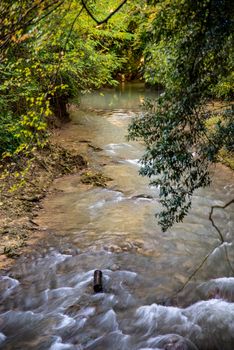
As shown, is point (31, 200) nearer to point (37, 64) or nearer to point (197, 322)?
point (37, 64)

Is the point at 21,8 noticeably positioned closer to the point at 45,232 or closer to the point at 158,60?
the point at 158,60

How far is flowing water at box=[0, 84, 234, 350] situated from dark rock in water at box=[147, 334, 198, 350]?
1 centimetres

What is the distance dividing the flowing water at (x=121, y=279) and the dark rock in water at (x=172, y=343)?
0.01 meters

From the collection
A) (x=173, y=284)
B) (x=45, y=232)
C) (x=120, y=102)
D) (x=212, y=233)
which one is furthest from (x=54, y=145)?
(x=120, y=102)

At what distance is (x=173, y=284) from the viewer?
20.6 ft

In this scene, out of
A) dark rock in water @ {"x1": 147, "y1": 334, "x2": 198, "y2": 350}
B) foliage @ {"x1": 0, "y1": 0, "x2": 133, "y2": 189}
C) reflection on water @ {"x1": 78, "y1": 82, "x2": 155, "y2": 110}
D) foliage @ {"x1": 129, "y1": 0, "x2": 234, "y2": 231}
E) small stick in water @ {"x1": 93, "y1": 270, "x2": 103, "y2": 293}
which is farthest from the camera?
reflection on water @ {"x1": 78, "y1": 82, "x2": 155, "y2": 110}

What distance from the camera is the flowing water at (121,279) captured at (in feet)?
17.4

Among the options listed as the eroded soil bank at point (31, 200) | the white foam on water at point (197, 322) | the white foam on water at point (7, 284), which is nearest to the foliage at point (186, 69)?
the white foam on water at point (197, 322)

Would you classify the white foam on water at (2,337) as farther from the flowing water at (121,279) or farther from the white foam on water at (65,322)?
the white foam on water at (65,322)

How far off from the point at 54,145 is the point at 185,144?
8758 mm

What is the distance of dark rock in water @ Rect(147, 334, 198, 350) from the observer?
4938mm

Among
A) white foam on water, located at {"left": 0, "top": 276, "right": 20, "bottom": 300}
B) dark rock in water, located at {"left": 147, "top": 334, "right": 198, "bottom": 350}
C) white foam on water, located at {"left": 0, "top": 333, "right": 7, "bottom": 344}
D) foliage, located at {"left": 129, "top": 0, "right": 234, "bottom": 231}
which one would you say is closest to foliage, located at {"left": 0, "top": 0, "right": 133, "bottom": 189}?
foliage, located at {"left": 129, "top": 0, "right": 234, "bottom": 231}

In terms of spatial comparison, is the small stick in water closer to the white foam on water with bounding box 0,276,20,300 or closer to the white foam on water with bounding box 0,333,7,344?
the white foam on water with bounding box 0,276,20,300

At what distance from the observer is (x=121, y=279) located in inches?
257
